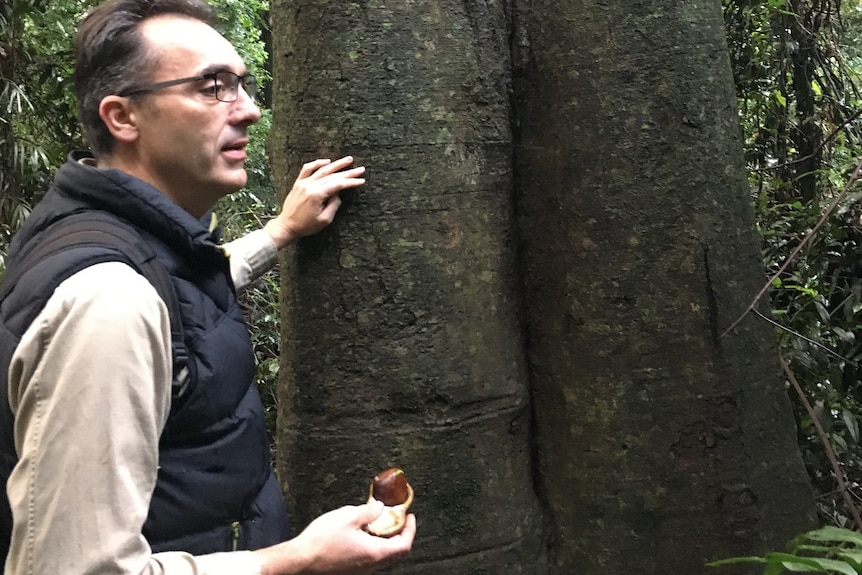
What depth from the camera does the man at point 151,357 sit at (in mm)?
970

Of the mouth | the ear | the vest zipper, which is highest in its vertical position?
the ear

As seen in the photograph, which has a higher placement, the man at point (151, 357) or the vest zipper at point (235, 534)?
the man at point (151, 357)

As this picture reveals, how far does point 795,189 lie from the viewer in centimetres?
327

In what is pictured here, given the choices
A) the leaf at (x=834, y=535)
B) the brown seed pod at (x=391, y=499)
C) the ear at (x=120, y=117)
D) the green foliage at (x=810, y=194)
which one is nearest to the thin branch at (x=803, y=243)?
→ the leaf at (x=834, y=535)

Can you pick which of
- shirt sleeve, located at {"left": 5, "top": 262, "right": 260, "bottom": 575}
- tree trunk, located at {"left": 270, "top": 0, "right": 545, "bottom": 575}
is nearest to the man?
shirt sleeve, located at {"left": 5, "top": 262, "right": 260, "bottom": 575}

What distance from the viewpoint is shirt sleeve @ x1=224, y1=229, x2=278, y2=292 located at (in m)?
1.93

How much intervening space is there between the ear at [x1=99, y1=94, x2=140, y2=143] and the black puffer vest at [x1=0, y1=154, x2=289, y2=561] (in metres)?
0.09

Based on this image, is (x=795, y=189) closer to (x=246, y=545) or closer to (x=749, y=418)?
(x=749, y=418)

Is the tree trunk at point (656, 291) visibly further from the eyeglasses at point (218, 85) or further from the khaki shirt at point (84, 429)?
the khaki shirt at point (84, 429)

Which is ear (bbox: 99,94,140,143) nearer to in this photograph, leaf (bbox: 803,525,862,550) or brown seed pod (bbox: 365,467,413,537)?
brown seed pod (bbox: 365,467,413,537)

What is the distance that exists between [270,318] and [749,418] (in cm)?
263

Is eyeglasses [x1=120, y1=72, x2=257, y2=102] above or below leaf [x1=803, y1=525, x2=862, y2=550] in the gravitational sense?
above

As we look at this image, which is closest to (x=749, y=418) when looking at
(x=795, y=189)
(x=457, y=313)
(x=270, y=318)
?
(x=457, y=313)

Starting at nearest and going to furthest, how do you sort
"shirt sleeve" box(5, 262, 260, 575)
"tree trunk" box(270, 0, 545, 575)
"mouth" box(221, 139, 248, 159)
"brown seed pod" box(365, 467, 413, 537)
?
1. "shirt sleeve" box(5, 262, 260, 575)
2. "brown seed pod" box(365, 467, 413, 537)
3. "mouth" box(221, 139, 248, 159)
4. "tree trunk" box(270, 0, 545, 575)
